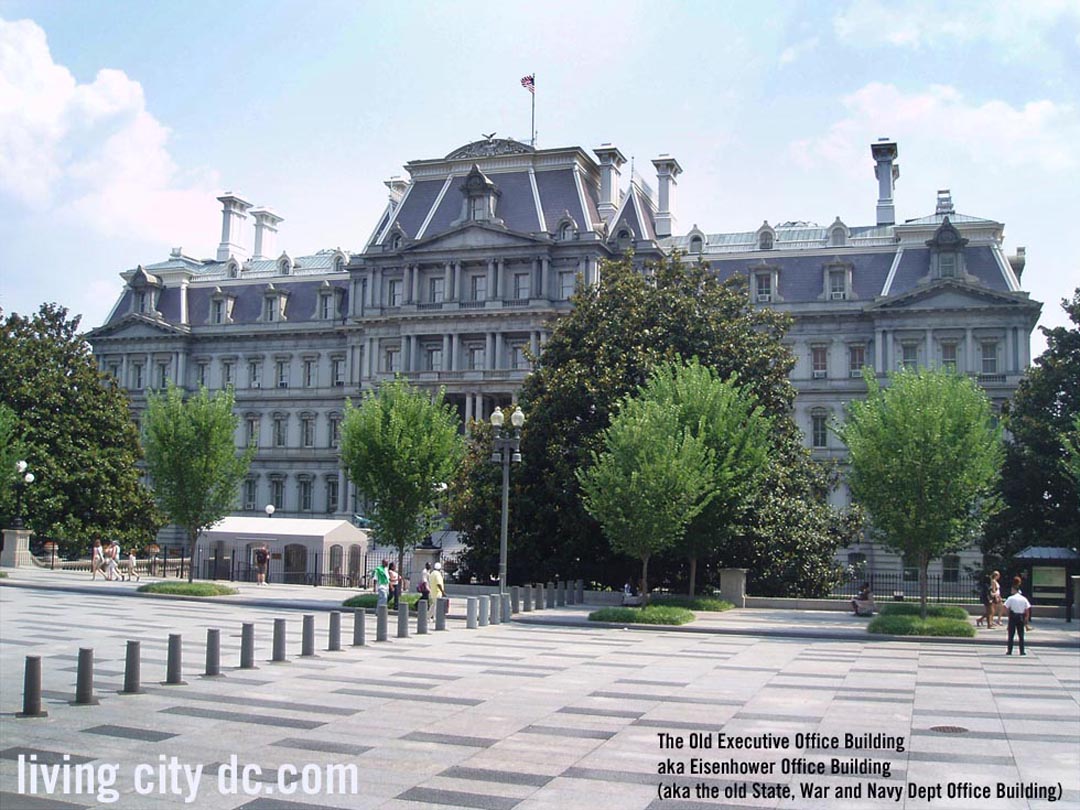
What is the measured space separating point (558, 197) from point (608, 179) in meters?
3.79

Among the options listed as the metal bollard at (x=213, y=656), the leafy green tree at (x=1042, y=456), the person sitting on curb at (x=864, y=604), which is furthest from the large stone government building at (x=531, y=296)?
the metal bollard at (x=213, y=656)

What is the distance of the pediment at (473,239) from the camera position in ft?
224

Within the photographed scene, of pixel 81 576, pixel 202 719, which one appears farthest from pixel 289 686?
pixel 81 576

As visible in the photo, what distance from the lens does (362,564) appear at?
52562mm

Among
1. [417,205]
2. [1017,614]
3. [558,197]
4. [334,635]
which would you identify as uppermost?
[417,205]

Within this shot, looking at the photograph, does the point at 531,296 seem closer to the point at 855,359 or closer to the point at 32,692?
the point at 855,359

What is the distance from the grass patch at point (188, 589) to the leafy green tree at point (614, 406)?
948 centimetres

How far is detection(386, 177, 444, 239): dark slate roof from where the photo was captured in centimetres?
7300

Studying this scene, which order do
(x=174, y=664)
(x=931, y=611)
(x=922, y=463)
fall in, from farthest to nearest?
(x=931, y=611) < (x=922, y=463) < (x=174, y=664)

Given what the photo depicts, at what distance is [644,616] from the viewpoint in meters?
29.3

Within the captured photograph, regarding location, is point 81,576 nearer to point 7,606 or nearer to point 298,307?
point 7,606

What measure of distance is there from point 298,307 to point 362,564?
3328cm

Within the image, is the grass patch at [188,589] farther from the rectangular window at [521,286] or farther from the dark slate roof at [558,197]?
the dark slate roof at [558,197]

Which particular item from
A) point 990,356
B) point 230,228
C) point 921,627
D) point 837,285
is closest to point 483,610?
point 921,627
